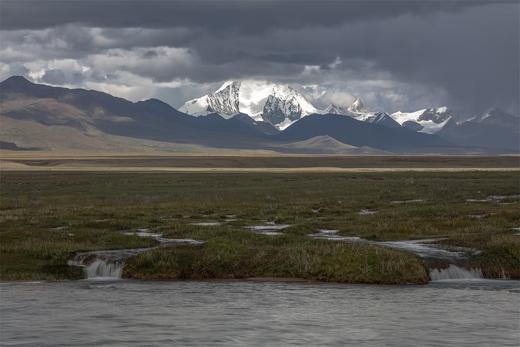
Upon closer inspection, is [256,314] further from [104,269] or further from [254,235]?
[254,235]

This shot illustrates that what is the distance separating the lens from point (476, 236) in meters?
49.1

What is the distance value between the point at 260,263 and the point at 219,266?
2081 mm

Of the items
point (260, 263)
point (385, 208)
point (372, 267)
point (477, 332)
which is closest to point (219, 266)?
point (260, 263)

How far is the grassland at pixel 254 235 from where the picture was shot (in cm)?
4084

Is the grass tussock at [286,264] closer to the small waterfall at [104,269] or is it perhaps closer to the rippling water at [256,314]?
the small waterfall at [104,269]

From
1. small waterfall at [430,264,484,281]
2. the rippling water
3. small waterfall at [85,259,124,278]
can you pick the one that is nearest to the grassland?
small waterfall at [85,259,124,278]

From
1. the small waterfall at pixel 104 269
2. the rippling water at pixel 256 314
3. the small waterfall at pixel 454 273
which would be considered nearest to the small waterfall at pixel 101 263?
the small waterfall at pixel 104 269

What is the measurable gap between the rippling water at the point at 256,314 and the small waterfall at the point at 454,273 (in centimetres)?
139

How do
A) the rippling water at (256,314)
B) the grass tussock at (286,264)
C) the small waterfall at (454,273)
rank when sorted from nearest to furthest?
the rippling water at (256,314) → the grass tussock at (286,264) → the small waterfall at (454,273)

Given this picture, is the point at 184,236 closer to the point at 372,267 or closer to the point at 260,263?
the point at 260,263

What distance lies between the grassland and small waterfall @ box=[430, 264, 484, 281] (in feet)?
2.46

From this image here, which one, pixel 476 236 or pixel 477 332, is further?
pixel 476 236

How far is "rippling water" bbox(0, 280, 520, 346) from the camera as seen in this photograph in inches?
1112

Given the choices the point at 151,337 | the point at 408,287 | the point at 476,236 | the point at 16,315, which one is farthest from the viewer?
the point at 476,236
